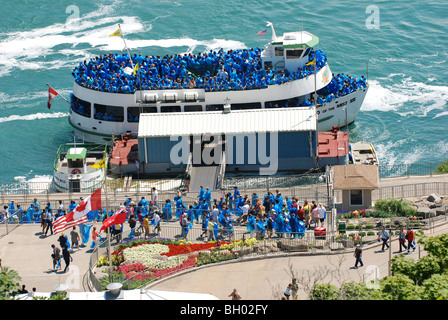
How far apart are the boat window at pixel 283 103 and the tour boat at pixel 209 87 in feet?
0.21

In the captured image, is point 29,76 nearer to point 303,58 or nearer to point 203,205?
A: point 303,58

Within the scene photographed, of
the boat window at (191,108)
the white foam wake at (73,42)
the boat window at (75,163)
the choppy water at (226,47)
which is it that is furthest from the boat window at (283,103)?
the white foam wake at (73,42)

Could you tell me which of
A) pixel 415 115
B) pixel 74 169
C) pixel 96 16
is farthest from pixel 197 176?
pixel 96 16

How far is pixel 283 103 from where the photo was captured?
57.1m

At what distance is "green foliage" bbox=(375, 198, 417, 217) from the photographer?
4274 centimetres

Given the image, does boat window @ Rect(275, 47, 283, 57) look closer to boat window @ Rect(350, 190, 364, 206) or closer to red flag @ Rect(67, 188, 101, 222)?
boat window @ Rect(350, 190, 364, 206)

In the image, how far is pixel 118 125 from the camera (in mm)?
57500

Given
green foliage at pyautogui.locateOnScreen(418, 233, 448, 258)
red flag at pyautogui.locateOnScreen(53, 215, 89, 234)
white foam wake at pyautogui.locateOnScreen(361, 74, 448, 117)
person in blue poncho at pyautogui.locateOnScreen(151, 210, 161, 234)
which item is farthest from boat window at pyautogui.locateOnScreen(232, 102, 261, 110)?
green foliage at pyautogui.locateOnScreen(418, 233, 448, 258)

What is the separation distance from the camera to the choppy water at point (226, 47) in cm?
6262

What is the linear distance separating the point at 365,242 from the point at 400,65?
38208mm

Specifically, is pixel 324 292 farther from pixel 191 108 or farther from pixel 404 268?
pixel 191 108

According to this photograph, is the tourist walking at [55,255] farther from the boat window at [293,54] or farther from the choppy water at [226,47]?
the boat window at [293,54]

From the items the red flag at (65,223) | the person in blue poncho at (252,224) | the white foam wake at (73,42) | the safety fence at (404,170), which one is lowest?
the person in blue poncho at (252,224)

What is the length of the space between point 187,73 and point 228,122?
672cm
